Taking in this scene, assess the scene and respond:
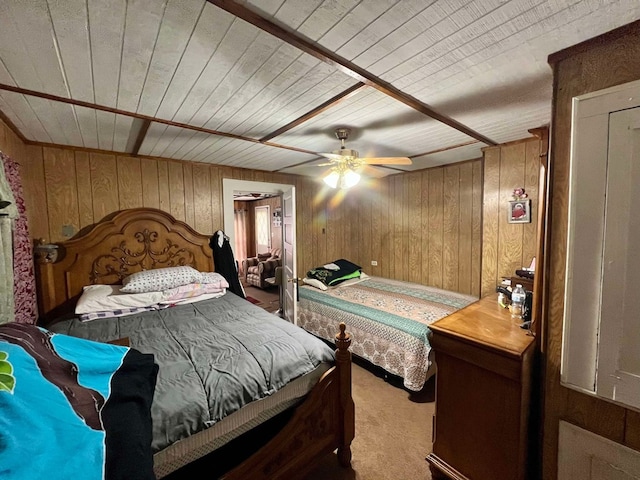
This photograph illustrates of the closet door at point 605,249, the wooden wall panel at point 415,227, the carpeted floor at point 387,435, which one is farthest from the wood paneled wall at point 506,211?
the closet door at point 605,249

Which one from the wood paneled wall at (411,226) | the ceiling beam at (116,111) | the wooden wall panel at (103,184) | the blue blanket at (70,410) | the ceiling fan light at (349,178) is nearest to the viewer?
the blue blanket at (70,410)

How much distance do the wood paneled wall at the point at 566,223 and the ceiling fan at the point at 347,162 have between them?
1031mm

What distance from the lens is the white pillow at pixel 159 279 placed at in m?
2.39

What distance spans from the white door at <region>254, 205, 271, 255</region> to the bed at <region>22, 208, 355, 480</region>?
436cm

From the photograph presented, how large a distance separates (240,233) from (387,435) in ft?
20.9

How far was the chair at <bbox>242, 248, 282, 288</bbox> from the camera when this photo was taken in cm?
594

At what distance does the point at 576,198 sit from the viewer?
1.09m

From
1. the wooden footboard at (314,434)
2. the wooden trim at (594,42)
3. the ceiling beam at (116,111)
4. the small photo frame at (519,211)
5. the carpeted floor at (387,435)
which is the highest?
the ceiling beam at (116,111)

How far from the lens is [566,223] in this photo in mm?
1141

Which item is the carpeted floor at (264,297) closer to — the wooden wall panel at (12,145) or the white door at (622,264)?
the wooden wall panel at (12,145)

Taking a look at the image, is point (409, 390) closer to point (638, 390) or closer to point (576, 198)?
point (638, 390)

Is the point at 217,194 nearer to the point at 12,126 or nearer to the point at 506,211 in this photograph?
the point at 12,126

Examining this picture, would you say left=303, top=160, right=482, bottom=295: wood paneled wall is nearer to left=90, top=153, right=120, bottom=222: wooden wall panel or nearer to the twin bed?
the twin bed

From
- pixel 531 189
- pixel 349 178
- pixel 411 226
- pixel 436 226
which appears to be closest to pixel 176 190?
pixel 349 178
